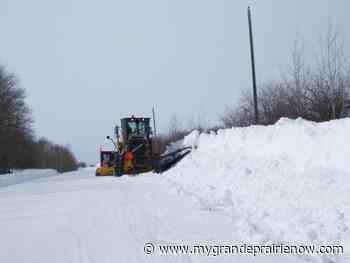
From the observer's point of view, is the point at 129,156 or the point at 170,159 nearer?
the point at 170,159

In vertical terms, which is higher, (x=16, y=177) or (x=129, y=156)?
Result: (x=129, y=156)

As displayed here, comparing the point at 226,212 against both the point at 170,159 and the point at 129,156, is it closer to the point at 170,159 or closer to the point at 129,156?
the point at 170,159

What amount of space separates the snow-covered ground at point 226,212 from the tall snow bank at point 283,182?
20 mm

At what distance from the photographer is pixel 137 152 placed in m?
22.6

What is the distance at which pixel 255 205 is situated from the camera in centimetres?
766

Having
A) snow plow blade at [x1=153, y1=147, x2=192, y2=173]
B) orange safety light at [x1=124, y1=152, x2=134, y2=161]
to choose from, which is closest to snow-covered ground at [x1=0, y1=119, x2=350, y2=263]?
snow plow blade at [x1=153, y1=147, x2=192, y2=173]

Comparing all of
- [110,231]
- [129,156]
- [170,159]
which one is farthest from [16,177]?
[110,231]

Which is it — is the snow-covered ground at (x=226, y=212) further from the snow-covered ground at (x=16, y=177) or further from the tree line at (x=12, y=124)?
the tree line at (x=12, y=124)

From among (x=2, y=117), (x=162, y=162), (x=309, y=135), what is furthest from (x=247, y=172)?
(x=2, y=117)

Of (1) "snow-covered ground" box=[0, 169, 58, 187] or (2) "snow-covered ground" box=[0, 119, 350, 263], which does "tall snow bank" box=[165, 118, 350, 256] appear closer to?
(2) "snow-covered ground" box=[0, 119, 350, 263]

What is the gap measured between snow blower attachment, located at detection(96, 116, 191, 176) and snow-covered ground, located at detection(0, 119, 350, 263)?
741cm

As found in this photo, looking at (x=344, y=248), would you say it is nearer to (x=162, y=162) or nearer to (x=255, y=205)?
(x=255, y=205)

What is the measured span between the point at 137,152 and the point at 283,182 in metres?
14.8

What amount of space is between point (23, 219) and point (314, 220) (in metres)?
5.69
